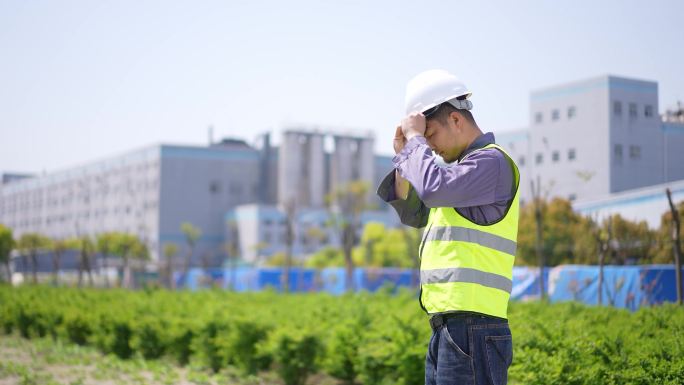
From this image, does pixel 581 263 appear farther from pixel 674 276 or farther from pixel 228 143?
pixel 228 143

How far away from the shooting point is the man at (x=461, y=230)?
8.73ft

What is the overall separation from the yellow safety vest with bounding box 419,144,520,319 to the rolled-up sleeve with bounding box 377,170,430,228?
242 millimetres

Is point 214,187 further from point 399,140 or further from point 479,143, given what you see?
point 479,143

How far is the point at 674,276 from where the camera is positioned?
930cm

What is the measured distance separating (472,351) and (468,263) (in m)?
0.28

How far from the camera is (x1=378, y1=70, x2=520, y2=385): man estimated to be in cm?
266

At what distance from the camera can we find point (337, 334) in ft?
27.9

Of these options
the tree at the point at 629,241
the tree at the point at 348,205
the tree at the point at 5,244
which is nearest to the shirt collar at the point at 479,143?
the tree at the point at 629,241

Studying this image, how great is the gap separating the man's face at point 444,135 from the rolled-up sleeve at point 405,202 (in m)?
0.22

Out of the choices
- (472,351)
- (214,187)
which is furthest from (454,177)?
(214,187)

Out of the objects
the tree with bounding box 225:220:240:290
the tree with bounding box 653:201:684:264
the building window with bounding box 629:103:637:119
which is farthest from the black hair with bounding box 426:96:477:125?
the tree with bounding box 225:220:240:290

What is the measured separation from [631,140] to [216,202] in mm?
62219

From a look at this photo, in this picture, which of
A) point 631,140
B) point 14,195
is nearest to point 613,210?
point 631,140

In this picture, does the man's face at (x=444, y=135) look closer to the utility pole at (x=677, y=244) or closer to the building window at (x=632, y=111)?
the utility pole at (x=677, y=244)
